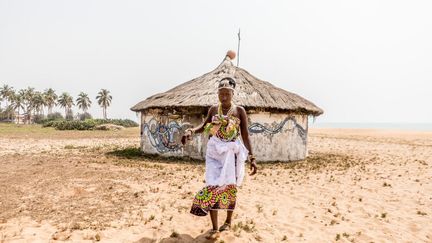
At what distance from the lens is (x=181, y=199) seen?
682 centimetres

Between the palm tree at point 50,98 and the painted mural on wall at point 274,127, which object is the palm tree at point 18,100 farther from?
the painted mural on wall at point 274,127

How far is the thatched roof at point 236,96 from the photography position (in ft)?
42.0

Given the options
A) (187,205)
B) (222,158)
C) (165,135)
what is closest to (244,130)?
(222,158)

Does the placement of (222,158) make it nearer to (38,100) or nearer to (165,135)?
(165,135)

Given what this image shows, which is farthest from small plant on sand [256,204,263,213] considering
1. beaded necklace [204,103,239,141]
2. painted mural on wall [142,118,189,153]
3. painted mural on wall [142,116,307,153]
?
painted mural on wall [142,118,189,153]

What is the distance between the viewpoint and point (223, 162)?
14.8 feet

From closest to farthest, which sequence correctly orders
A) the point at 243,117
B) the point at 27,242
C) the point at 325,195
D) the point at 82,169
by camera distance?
1. the point at 27,242
2. the point at 243,117
3. the point at 325,195
4. the point at 82,169

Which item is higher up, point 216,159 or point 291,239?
point 216,159

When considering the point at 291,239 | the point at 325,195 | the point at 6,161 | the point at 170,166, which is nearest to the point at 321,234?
the point at 291,239

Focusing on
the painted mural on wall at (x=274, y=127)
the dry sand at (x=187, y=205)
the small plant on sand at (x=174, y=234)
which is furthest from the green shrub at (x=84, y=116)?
the small plant on sand at (x=174, y=234)

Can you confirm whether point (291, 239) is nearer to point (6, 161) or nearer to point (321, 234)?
point (321, 234)

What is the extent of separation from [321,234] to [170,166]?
6.98m

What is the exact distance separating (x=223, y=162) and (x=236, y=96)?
8848 millimetres

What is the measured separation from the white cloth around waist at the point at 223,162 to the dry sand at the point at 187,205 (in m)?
0.89
